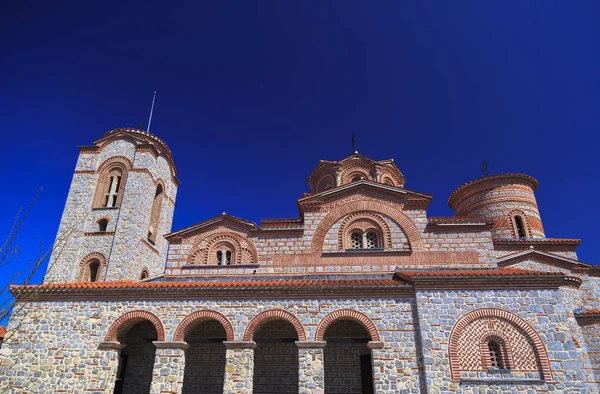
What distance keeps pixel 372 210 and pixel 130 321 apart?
26.7 ft

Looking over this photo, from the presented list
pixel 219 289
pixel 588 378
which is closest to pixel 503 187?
pixel 588 378

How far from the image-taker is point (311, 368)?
9508 mm

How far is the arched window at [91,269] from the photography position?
15148mm

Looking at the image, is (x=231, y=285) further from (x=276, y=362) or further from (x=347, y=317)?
(x=347, y=317)

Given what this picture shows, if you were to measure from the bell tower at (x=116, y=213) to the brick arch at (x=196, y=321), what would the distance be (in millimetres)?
5889

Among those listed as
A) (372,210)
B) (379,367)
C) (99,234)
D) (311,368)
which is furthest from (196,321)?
(99,234)

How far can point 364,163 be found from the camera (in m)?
18.8

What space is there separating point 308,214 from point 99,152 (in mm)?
10373

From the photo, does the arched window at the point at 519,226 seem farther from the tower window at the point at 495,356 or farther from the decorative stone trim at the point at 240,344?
the decorative stone trim at the point at 240,344

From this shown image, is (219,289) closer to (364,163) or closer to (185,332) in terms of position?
(185,332)

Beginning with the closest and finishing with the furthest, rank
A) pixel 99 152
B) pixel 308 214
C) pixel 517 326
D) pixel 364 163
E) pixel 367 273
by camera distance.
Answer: pixel 517 326
pixel 367 273
pixel 308 214
pixel 99 152
pixel 364 163

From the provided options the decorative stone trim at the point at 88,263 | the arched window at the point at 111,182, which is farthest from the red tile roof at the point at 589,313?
the arched window at the point at 111,182

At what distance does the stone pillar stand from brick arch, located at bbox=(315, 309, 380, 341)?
18 centimetres

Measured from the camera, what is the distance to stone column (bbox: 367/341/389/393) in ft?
30.1
